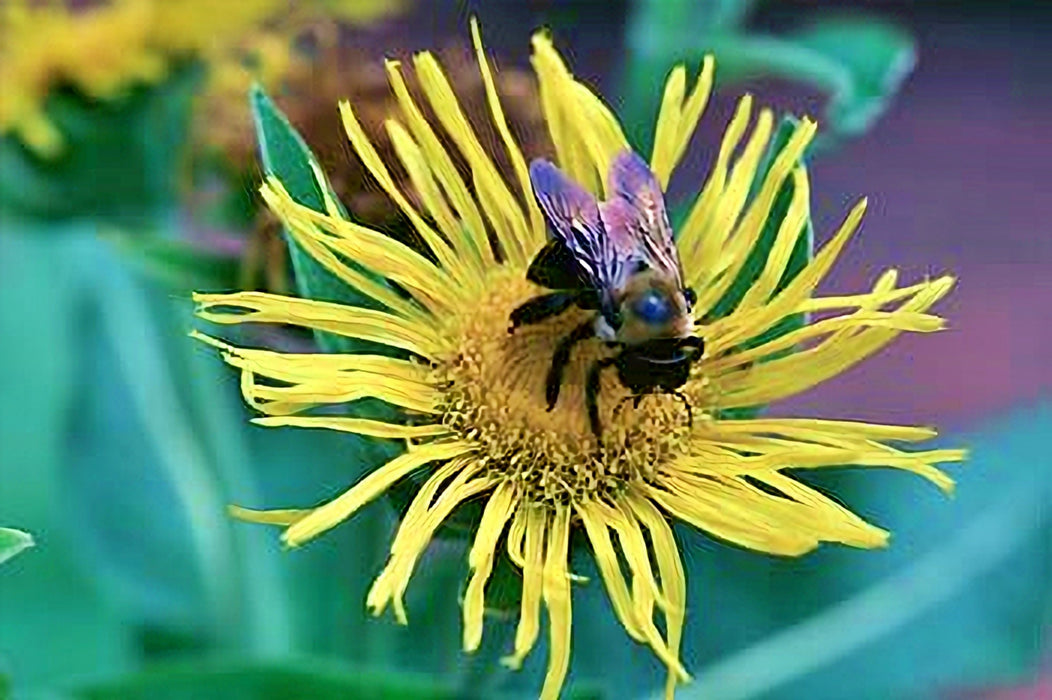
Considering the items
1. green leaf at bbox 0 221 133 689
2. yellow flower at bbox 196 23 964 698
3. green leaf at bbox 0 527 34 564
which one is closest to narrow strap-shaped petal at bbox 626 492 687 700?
yellow flower at bbox 196 23 964 698

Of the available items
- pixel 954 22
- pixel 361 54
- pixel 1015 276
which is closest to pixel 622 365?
pixel 361 54

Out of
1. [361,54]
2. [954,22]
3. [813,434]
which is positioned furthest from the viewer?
[954,22]

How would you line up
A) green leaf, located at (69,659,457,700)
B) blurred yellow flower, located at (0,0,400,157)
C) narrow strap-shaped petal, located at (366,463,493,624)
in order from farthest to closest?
blurred yellow flower, located at (0,0,400,157) → green leaf, located at (69,659,457,700) → narrow strap-shaped petal, located at (366,463,493,624)

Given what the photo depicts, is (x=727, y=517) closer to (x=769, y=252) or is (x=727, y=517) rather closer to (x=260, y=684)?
(x=769, y=252)

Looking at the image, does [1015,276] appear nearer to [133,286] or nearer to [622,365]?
[133,286]

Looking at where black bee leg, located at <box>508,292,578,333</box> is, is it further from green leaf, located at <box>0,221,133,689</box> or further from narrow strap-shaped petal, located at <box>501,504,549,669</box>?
green leaf, located at <box>0,221,133,689</box>

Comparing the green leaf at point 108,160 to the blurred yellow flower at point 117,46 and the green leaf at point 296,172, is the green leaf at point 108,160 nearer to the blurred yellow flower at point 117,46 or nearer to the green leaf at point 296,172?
the blurred yellow flower at point 117,46

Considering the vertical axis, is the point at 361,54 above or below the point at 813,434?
above
